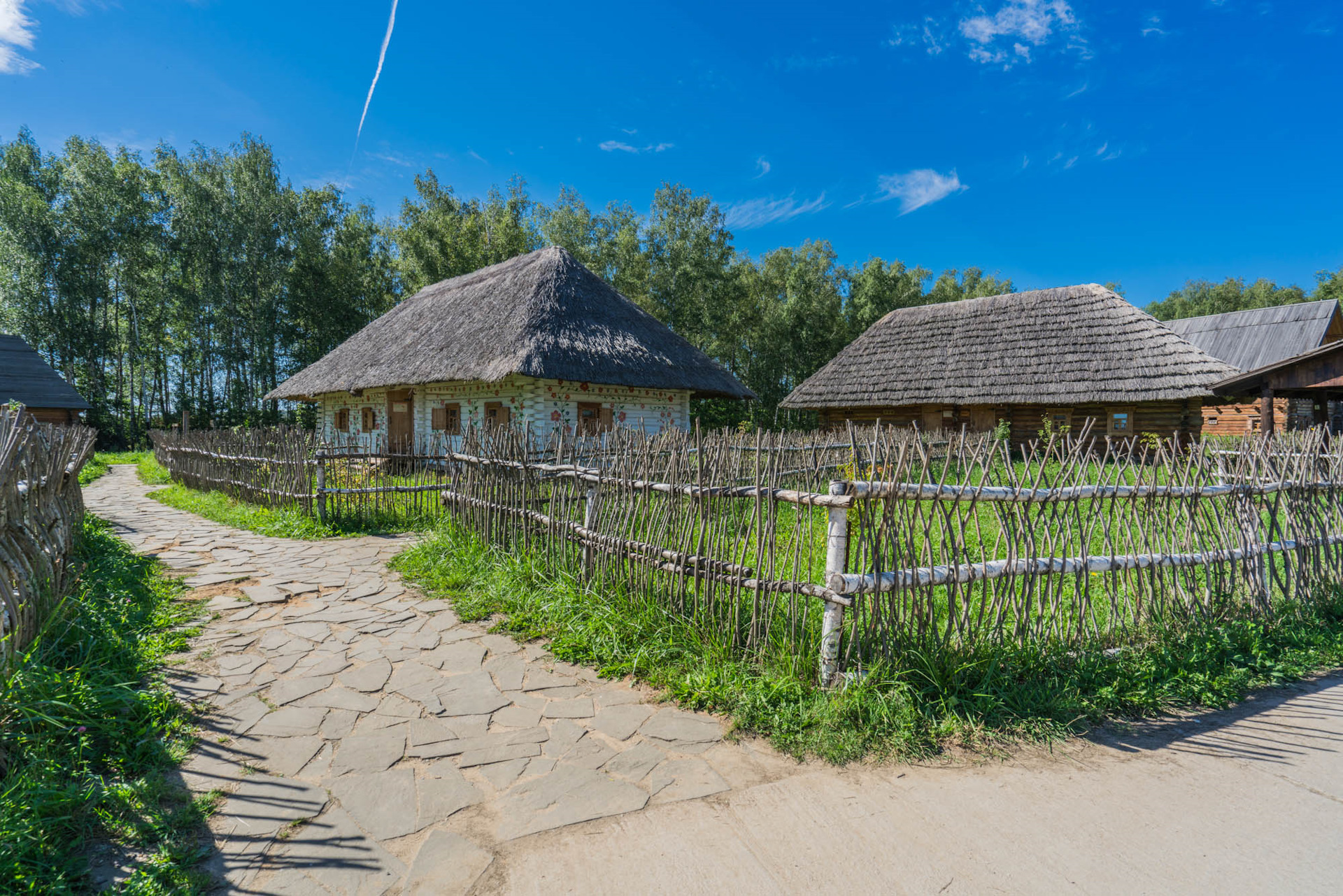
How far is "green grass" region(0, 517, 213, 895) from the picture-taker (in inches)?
73.2

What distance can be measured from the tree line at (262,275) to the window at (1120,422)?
12.4m

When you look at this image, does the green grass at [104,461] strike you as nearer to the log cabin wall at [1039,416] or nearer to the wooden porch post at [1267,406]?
the log cabin wall at [1039,416]

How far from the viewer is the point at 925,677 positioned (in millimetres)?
3037

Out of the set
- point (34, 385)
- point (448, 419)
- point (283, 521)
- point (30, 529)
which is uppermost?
point (34, 385)

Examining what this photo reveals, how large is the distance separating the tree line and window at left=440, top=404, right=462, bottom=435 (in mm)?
11821

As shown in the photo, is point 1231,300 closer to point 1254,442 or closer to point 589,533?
point 1254,442

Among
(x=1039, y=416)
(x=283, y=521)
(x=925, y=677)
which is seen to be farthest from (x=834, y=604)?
(x=1039, y=416)

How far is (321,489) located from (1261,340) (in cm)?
2959

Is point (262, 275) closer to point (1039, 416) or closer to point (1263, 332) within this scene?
point (1039, 416)

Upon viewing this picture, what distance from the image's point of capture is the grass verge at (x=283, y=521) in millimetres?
7250

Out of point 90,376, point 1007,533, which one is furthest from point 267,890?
point 90,376

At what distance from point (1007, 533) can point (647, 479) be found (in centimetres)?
208

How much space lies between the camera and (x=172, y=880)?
185 centimetres

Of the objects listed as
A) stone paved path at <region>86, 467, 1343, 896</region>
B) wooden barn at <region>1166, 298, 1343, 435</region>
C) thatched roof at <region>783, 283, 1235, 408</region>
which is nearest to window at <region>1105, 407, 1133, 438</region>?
thatched roof at <region>783, 283, 1235, 408</region>
